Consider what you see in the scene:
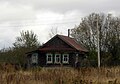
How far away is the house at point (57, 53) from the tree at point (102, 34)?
965 centimetres

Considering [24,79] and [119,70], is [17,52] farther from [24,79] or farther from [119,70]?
[24,79]

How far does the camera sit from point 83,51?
6794 cm

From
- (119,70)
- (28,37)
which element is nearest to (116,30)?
(28,37)

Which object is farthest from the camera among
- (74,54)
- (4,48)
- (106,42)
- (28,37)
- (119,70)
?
(28,37)

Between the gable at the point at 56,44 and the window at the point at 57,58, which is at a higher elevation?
the gable at the point at 56,44

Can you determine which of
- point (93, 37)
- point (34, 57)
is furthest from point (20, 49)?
point (93, 37)

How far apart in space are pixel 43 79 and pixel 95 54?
53324mm

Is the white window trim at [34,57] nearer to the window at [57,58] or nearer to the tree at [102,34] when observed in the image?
the window at [57,58]

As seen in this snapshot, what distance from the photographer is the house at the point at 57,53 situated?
6531 cm

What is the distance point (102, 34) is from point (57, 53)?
1573 cm

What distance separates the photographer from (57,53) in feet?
218

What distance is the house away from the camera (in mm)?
65312

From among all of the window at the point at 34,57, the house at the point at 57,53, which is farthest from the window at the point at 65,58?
the window at the point at 34,57

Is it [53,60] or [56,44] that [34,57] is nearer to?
[53,60]
